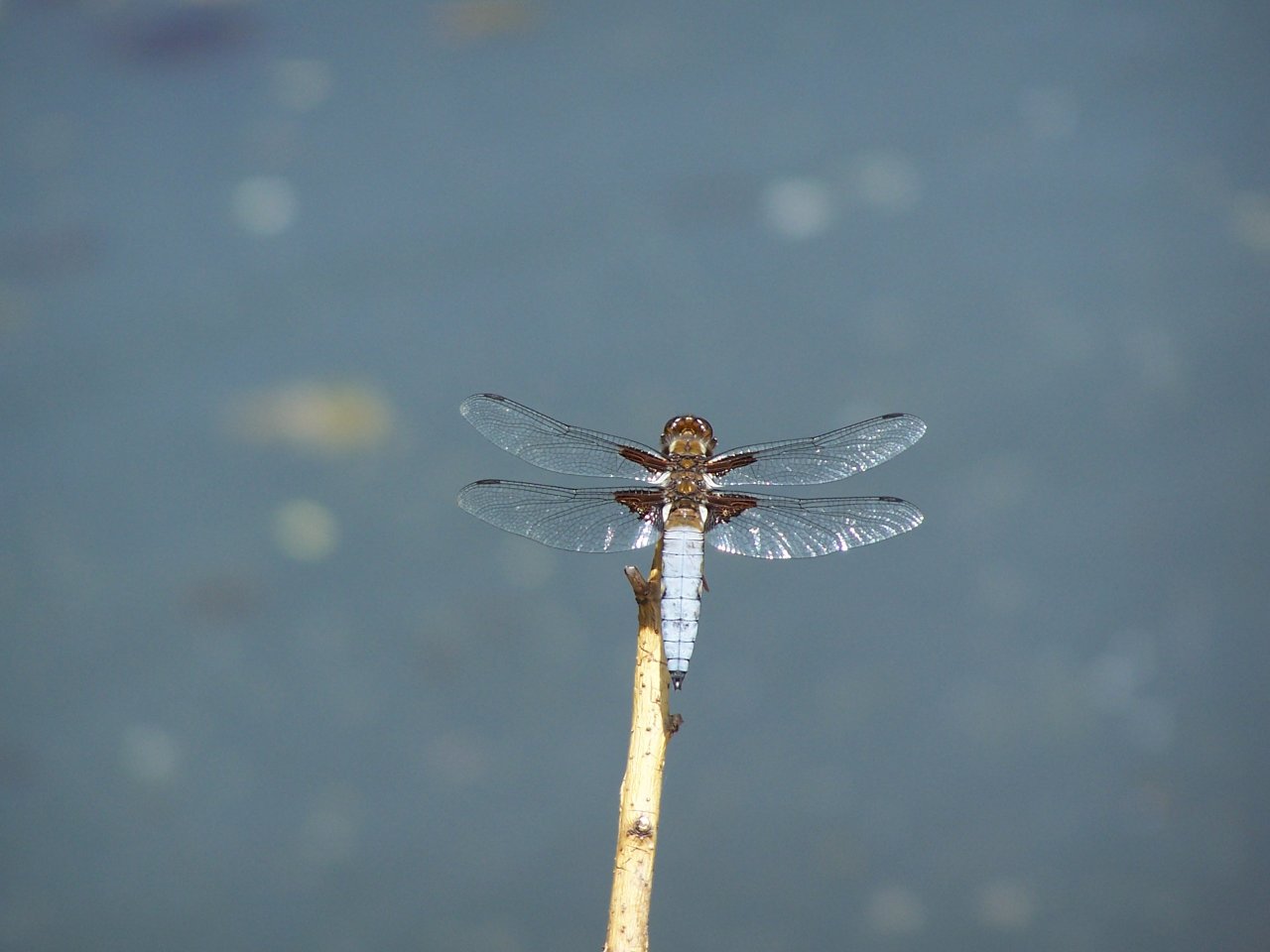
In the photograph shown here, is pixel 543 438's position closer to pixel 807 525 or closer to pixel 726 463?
pixel 726 463

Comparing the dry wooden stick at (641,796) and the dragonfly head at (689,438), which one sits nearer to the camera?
the dry wooden stick at (641,796)

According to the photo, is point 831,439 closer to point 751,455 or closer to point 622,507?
point 751,455

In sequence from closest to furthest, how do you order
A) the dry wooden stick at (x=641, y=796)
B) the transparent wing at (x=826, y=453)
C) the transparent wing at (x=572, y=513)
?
the dry wooden stick at (x=641, y=796)
the transparent wing at (x=572, y=513)
the transparent wing at (x=826, y=453)

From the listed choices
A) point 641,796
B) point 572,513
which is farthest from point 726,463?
point 641,796

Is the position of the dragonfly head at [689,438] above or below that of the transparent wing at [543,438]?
below

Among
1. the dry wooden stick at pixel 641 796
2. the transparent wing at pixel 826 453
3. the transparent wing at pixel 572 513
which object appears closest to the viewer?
the dry wooden stick at pixel 641 796

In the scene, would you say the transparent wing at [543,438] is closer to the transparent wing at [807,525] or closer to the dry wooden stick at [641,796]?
the transparent wing at [807,525]

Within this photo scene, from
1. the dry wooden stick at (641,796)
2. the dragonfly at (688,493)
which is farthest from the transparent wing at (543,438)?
the dry wooden stick at (641,796)
